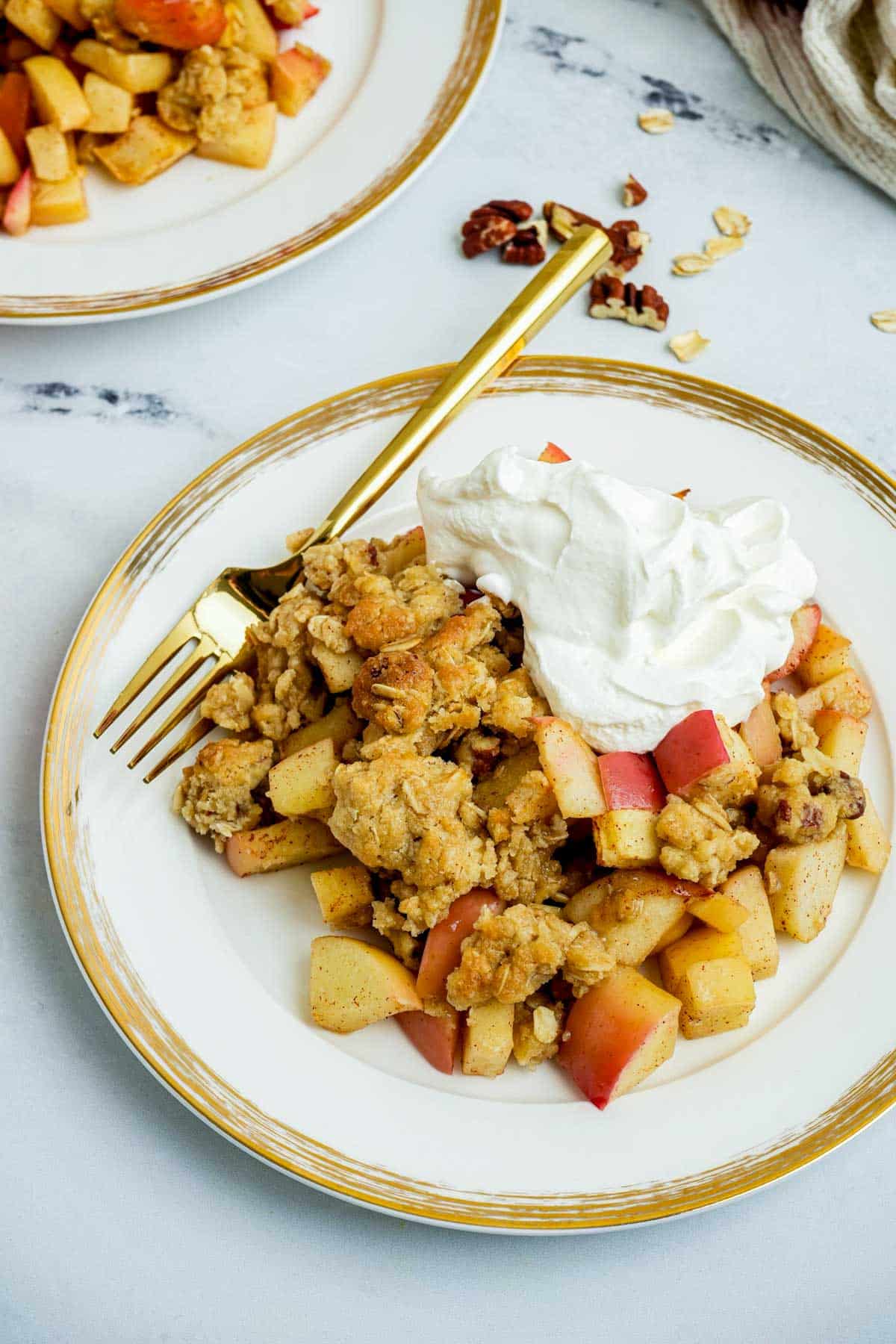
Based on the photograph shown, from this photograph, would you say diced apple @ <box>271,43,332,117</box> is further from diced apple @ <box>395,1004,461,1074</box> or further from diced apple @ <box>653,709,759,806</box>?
diced apple @ <box>395,1004,461,1074</box>

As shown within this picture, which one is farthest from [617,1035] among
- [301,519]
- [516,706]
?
[301,519]

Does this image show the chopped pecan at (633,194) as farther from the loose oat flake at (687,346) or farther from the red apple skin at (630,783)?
the red apple skin at (630,783)

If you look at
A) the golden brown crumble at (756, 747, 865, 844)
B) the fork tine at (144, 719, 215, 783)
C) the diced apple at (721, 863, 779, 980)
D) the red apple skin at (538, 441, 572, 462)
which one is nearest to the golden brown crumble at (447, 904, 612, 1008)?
the diced apple at (721, 863, 779, 980)

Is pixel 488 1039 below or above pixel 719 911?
below

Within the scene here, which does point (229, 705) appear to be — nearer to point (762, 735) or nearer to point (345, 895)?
point (345, 895)

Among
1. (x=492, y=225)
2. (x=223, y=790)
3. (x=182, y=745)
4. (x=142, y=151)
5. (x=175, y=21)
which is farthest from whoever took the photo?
(x=492, y=225)

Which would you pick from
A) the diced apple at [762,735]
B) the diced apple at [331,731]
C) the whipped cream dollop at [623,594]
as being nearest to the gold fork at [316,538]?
the diced apple at [331,731]
